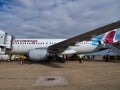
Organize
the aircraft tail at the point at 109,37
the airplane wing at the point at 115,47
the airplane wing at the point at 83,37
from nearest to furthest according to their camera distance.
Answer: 1. the airplane wing at the point at 83,37
2. the airplane wing at the point at 115,47
3. the aircraft tail at the point at 109,37

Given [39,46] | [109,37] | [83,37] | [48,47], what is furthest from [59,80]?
[109,37]

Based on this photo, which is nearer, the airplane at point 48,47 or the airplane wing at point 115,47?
the airplane at point 48,47

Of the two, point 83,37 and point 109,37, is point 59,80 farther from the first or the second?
point 109,37

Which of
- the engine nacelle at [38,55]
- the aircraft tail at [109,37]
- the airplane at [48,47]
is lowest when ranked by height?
the engine nacelle at [38,55]

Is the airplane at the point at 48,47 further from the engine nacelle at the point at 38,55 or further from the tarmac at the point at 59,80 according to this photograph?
the tarmac at the point at 59,80

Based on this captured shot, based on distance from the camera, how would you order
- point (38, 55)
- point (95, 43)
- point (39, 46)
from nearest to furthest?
1. point (38, 55)
2. point (39, 46)
3. point (95, 43)

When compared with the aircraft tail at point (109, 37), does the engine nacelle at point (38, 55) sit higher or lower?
lower

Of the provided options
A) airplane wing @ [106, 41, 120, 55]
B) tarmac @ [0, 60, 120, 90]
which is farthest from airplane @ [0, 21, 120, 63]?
tarmac @ [0, 60, 120, 90]

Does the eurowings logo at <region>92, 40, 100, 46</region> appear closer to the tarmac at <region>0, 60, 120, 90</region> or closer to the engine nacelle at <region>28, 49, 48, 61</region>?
the engine nacelle at <region>28, 49, 48, 61</region>

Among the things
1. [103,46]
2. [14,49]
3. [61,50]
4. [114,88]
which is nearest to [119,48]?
[103,46]

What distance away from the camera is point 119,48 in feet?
84.5

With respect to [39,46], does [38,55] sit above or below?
below

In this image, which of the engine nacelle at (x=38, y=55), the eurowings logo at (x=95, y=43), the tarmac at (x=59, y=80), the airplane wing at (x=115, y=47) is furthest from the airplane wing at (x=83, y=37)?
the airplane wing at (x=115, y=47)

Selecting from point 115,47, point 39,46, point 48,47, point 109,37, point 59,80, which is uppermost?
point 109,37
